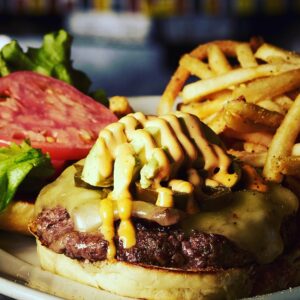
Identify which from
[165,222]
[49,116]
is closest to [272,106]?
[49,116]

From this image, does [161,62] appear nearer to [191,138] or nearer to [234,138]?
[234,138]

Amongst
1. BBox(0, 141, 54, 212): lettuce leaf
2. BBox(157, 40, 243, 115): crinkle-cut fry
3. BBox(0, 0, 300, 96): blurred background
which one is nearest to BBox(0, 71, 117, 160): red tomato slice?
BBox(0, 141, 54, 212): lettuce leaf

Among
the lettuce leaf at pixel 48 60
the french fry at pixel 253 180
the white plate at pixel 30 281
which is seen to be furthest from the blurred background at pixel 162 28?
the french fry at pixel 253 180

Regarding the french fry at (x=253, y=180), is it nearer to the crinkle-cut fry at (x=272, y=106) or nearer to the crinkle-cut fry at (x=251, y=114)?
the crinkle-cut fry at (x=251, y=114)

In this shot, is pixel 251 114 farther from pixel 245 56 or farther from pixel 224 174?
pixel 245 56

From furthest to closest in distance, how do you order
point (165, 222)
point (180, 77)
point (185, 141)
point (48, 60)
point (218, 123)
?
point (48, 60) < point (180, 77) < point (218, 123) < point (185, 141) < point (165, 222)

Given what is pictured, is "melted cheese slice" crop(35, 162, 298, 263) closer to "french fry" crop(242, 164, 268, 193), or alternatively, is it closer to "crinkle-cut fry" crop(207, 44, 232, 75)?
"french fry" crop(242, 164, 268, 193)
